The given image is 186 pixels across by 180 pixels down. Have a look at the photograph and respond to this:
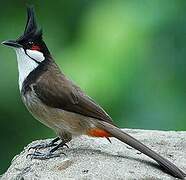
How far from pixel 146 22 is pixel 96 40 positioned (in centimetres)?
40

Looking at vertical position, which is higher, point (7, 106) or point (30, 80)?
point (30, 80)

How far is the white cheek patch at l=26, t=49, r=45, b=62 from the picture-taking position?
22.4 ft

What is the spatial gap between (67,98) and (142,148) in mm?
574

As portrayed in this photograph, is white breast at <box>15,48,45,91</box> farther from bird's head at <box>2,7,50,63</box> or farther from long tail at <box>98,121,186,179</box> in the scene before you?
long tail at <box>98,121,186,179</box>

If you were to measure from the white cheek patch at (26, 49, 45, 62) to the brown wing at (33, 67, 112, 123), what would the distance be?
0.18 meters

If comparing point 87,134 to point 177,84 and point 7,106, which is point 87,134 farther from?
point 7,106

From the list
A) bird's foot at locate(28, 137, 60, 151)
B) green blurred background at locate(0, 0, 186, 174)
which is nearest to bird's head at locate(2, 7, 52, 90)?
bird's foot at locate(28, 137, 60, 151)

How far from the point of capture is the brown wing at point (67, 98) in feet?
22.0

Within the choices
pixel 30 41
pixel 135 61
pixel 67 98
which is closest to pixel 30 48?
pixel 30 41

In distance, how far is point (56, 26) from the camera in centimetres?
891

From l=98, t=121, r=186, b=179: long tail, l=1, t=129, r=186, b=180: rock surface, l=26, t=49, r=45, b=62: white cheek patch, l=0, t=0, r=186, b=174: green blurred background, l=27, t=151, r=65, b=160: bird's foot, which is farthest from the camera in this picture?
l=0, t=0, r=186, b=174: green blurred background

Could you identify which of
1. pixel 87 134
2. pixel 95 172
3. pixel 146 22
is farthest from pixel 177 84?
pixel 95 172

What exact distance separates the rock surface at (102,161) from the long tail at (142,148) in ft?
0.15

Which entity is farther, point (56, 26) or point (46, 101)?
point (56, 26)
